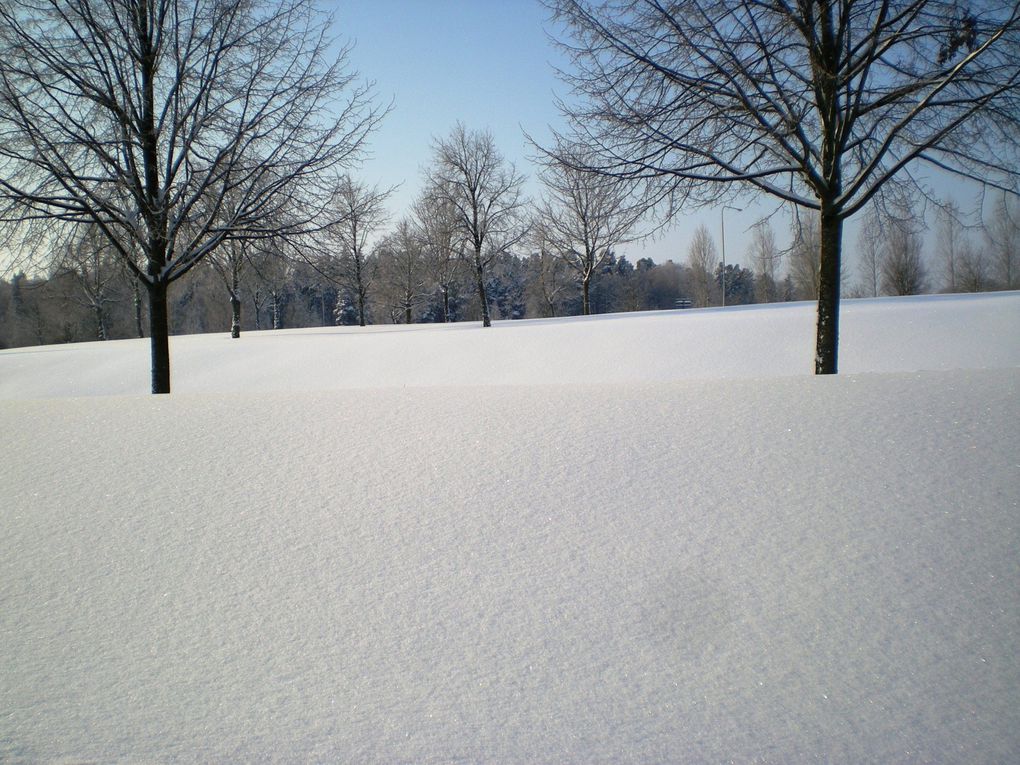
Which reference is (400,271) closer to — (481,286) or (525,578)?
(481,286)

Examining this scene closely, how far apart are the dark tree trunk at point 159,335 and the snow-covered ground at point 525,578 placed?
348cm

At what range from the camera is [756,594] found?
2820 millimetres

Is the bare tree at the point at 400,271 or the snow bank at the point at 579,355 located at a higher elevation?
the bare tree at the point at 400,271

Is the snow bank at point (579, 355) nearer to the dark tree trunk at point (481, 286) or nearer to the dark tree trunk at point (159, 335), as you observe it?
the dark tree trunk at point (159, 335)

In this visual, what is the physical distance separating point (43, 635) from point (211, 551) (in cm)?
76

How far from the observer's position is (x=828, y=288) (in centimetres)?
714

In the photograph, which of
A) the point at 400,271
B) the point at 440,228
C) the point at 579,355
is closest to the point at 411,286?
the point at 400,271

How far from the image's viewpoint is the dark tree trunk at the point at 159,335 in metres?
8.50

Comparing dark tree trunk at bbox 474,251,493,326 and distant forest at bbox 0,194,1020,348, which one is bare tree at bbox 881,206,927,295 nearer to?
distant forest at bbox 0,194,1020,348

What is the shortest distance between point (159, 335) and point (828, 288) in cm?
903

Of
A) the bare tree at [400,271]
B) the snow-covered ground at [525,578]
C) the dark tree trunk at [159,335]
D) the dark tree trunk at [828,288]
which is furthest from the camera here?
the bare tree at [400,271]

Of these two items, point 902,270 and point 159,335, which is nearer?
point 159,335

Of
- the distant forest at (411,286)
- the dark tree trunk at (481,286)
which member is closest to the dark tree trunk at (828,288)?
the distant forest at (411,286)

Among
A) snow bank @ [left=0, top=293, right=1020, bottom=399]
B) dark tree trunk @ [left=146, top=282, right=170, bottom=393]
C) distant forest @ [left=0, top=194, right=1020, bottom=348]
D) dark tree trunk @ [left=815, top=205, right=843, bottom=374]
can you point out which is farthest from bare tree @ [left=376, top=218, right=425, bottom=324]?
dark tree trunk @ [left=815, top=205, right=843, bottom=374]
